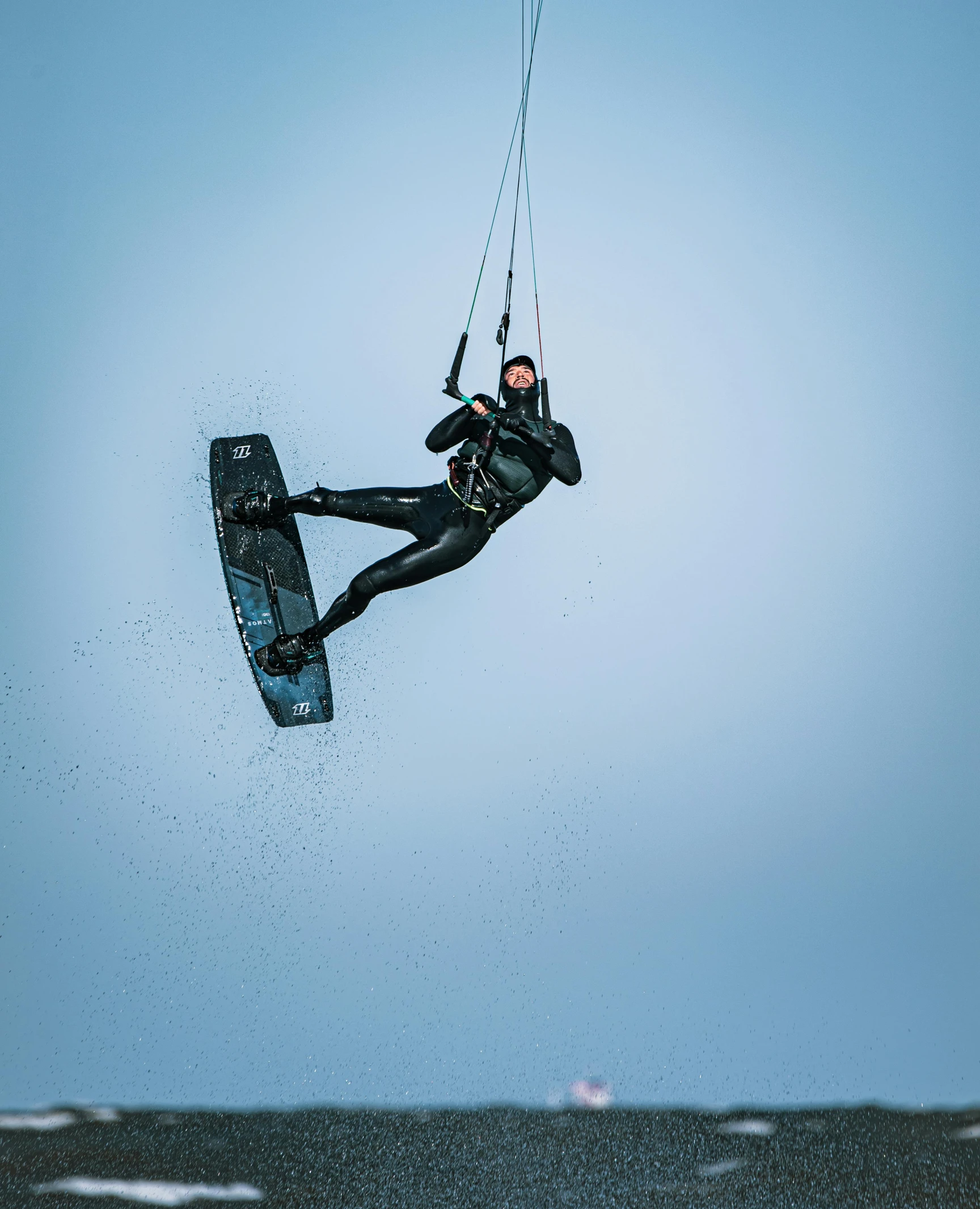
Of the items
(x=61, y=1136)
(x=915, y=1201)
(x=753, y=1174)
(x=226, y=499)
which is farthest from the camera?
(x=61, y=1136)

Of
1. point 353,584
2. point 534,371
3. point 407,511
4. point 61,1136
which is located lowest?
point 61,1136

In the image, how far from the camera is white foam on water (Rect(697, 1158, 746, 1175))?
44.0 ft

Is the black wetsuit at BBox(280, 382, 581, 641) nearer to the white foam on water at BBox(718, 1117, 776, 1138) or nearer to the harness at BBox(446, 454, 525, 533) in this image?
the harness at BBox(446, 454, 525, 533)

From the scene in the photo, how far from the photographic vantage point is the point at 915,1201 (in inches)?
490

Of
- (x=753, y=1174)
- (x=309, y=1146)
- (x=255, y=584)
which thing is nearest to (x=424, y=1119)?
(x=309, y=1146)

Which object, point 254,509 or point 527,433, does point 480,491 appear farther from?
point 254,509

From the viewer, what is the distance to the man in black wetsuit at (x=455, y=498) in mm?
5852

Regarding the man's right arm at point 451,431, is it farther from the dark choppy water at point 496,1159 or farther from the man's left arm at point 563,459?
the dark choppy water at point 496,1159

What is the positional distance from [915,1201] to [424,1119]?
7640 mm

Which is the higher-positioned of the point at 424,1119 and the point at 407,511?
the point at 407,511

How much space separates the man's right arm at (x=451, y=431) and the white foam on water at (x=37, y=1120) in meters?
14.2

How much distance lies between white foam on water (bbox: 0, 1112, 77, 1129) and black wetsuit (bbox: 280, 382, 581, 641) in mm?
12880

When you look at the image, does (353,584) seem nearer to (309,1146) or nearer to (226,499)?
(226,499)

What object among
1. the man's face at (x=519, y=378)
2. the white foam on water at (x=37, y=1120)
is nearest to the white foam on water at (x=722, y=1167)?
the white foam on water at (x=37, y=1120)
